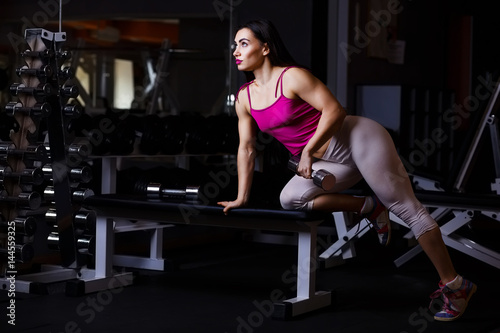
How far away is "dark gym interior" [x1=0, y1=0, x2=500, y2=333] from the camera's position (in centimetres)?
272

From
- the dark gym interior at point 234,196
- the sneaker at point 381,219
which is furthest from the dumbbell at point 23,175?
the sneaker at point 381,219

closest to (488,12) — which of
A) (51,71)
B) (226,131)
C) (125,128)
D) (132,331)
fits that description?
(226,131)

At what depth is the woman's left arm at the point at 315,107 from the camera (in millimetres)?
2512

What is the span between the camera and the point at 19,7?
740 cm

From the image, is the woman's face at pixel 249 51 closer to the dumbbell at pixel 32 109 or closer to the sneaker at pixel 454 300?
the dumbbell at pixel 32 109

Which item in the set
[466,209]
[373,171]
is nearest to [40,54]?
[373,171]

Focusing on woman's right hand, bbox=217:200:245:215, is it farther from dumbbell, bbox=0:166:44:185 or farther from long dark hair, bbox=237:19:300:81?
dumbbell, bbox=0:166:44:185

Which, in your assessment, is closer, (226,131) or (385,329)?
(385,329)

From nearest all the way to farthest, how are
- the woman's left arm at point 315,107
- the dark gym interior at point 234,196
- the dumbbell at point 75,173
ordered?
the woman's left arm at point 315,107 < the dark gym interior at point 234,196 < the dumbbell at point 75,173

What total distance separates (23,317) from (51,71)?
37.4 inches

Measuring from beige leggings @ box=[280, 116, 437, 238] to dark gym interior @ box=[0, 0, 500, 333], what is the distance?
0.12 meters

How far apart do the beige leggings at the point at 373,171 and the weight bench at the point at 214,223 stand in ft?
0.28

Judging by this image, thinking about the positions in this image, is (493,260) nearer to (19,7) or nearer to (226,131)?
(226,131)

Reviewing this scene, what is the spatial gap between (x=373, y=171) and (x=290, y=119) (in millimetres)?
326
